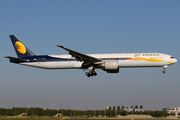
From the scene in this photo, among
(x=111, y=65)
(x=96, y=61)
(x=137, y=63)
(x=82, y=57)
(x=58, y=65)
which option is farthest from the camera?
(x=58, y=65)

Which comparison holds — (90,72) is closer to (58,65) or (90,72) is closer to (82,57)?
(82,57)

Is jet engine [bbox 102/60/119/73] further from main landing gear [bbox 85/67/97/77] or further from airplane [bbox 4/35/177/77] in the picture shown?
main landing gear [bbox 85/67/97/77]

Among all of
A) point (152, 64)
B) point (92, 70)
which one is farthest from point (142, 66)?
point (92, 70)

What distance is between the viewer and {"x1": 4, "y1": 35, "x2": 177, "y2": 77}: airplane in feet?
135

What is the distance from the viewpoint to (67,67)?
43.8 meters

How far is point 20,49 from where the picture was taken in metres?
48.5

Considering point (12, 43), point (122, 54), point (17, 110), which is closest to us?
point (122, 54)

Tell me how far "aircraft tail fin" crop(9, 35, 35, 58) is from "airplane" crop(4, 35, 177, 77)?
1367 mm

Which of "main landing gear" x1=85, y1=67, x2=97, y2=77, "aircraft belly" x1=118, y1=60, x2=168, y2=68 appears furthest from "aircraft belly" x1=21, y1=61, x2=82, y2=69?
"aircraft belly" x1=118, y1=60, x2=168, y2=68

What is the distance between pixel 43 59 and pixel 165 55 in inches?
874

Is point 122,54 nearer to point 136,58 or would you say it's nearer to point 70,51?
point 136,58

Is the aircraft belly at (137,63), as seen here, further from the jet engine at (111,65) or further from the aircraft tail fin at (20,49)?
the aircraft tail fin at (20,49)

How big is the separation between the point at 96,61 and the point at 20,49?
55.4 feet

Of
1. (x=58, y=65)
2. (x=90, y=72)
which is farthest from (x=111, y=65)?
(x=58, y=65)
